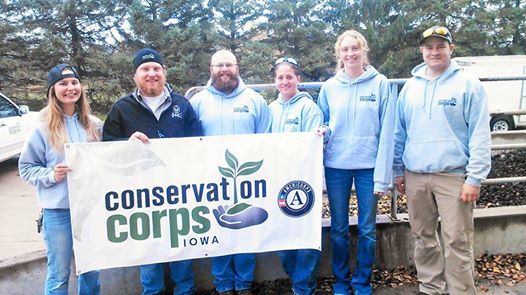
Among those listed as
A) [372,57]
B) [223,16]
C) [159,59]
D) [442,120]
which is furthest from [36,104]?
[442,120]

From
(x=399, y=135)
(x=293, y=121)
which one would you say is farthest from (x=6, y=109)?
(x=399, y=135)

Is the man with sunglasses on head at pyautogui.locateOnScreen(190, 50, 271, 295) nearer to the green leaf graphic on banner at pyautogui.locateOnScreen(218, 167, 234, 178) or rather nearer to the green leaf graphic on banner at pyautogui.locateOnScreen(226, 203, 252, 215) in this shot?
the green leaf graphic on banner at pyautogui.locateOnScreen(218, 167, 234, 178)

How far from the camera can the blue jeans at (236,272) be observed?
11.6 feet

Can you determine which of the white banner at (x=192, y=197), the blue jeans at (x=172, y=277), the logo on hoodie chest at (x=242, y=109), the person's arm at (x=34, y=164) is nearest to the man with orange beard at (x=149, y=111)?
the white banner at (x=192, y=197)

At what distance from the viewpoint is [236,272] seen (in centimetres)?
360

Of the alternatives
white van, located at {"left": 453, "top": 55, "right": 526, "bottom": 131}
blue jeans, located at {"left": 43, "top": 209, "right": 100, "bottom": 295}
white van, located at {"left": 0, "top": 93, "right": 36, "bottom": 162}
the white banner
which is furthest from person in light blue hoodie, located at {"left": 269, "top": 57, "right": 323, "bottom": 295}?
white van, located at {"left": 453, "top": 55, "right": 526, "bottom": 131}

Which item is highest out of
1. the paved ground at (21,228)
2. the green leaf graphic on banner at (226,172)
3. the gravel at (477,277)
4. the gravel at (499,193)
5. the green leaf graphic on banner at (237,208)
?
the green leaf graphic on banner at (226,172)

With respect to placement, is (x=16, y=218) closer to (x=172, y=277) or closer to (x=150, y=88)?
(x=172, y=277)

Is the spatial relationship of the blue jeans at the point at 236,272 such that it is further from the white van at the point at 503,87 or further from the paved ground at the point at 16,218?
the white van at the point at 503,87

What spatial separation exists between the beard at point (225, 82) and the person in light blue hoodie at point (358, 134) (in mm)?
707

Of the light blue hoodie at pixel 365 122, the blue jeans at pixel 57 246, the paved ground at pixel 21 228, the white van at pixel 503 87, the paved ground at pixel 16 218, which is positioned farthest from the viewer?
the white van at pixel 503 87

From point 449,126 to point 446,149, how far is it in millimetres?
162

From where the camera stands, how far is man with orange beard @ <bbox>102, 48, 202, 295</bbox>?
123 inches

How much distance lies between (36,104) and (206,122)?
61.3ft
